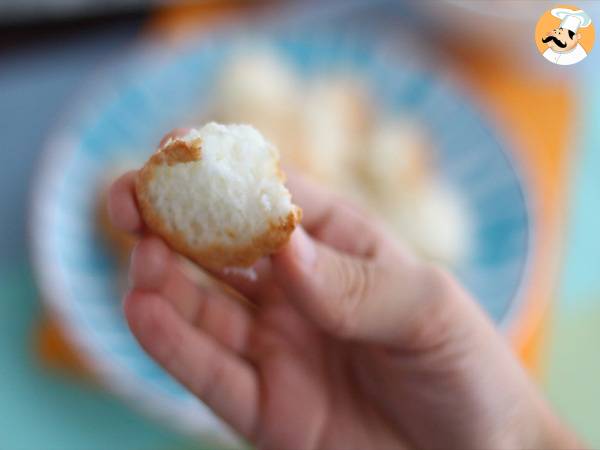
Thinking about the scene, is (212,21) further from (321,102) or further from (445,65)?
(445,65)

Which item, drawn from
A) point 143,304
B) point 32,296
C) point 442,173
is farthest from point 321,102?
point 143,304

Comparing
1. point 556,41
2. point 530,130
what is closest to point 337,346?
point 556,41

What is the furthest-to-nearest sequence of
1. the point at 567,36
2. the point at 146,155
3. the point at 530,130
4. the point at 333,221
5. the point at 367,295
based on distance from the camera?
the point at 530,130 < the point at 146,155 < the point at 333,221 < the point at 367,295 < the point at 567,36

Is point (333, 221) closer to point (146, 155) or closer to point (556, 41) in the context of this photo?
point (556, 41)

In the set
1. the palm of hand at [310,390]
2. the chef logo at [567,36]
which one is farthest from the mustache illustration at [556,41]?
the palm of hand at [310,390]

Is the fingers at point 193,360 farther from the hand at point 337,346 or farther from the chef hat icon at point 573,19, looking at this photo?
the chef hat icon at point 573,19

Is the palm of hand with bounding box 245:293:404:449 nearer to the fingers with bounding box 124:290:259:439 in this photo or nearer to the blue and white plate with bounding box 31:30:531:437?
the fingers with bounding box 124:290:259:439
